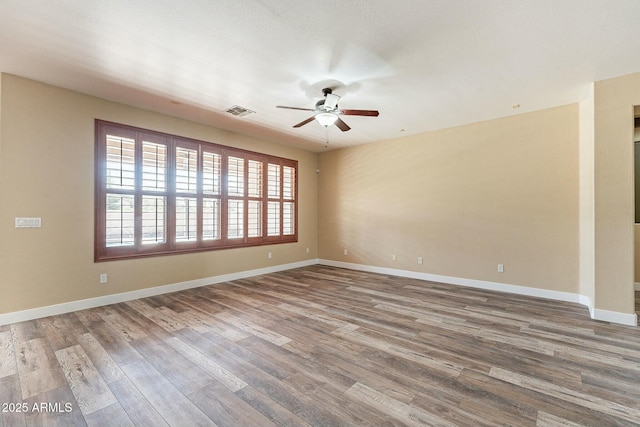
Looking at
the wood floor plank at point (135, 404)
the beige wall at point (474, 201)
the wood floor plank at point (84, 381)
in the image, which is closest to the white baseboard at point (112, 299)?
the wood floor plank at point (84, 381)

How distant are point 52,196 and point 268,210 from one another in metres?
3.57

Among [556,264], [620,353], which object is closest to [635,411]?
[620,353]

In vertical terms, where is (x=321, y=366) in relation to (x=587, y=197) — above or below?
below

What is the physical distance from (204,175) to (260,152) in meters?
1.42

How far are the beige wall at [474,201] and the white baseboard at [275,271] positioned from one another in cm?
10

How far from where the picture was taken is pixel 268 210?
20.6 ft

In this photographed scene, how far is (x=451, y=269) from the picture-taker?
207 inches

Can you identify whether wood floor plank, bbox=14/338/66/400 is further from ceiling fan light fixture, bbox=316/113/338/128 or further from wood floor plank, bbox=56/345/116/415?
ceiling fan light fixture, bbox=316/113/338/128

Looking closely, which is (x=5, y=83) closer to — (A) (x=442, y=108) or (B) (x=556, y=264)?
(A) (x=442, y=108)

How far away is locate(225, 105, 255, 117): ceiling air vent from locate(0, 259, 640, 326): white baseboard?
3.03 meters

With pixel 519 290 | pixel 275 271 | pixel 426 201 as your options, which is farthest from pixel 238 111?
pixel 519 290

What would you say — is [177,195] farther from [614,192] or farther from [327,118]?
Result: [614,192]

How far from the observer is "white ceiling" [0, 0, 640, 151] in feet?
7.29

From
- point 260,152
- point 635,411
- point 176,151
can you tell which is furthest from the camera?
point 260,152
